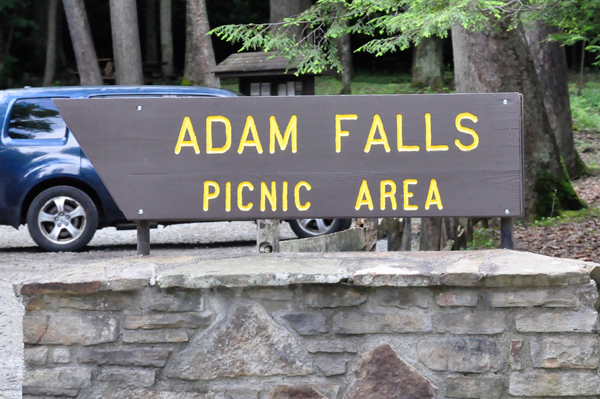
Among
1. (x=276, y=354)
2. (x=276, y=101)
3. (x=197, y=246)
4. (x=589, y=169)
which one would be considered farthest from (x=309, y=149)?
(x=589, y=169)

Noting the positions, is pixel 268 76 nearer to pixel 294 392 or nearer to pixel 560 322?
pixel 294 392

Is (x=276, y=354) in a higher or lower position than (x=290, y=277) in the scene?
lower

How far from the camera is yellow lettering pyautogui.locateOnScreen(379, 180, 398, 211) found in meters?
3.51

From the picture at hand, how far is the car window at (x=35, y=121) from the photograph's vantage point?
8344mm

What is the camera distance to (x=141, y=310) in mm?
3281

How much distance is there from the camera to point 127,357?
327 cm

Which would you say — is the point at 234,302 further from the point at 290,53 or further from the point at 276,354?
the point at 290,53

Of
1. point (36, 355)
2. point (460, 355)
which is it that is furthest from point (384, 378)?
point (36, 355)

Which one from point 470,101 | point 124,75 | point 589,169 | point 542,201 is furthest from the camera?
point 124,75

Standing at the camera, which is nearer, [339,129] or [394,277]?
[394,277]

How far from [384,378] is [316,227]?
17.7ft

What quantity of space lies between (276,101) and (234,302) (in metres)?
0.97

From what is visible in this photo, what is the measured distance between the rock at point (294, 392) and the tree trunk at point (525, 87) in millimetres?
5914

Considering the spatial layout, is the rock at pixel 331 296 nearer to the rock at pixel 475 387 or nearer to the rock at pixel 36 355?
the rock at pixel 475 387
